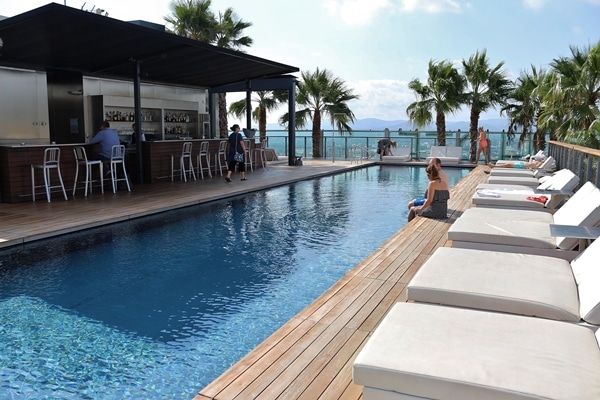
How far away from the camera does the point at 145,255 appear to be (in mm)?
5801

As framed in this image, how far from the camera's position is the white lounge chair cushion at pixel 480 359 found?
5.74 ft

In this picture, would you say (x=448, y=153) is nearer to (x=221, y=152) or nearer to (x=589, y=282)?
(x=221, y=152)

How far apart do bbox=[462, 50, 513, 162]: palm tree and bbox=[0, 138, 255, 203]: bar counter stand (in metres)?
10.8

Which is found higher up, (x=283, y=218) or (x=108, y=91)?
(x=108, y=91)

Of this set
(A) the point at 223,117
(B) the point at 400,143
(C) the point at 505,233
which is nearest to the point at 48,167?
(C) the point at 505,233

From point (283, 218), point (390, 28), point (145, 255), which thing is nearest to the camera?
point (145, 255)

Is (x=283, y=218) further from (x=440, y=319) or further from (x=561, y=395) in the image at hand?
(x=561, y=395)

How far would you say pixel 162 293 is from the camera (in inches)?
178

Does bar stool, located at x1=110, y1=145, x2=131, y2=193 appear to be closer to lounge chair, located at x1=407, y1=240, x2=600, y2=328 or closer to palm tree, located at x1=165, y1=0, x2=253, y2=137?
lounge chair, located at x1=407, y1=240, x2=600, y2=328

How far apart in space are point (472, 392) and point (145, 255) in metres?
4.67

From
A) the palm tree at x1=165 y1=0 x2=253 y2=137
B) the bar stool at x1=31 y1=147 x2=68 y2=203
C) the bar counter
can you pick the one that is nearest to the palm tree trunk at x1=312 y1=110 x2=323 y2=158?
the palm tree at x1=165 y1=0 x2=253 y2=137

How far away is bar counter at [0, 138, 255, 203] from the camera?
829 centimetres

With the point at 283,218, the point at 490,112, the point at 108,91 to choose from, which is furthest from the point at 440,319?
the point at 490,112

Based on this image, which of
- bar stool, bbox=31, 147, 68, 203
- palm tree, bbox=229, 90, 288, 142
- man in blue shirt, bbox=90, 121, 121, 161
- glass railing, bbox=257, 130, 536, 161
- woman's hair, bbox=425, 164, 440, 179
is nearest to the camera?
woman's hair, bbox=425, 164, 440, 179
